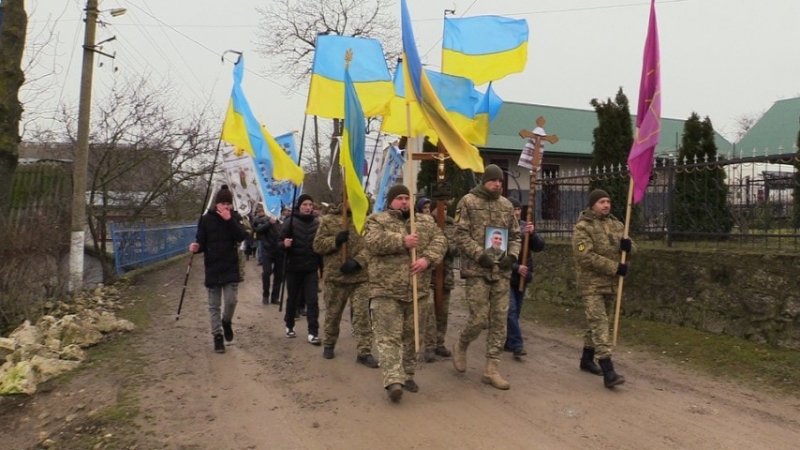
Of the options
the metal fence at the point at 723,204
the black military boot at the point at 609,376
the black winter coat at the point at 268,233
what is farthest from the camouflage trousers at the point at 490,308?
the black winter coat at the point at 268,233

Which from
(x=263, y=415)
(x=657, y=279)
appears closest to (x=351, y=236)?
(x=263, y=415)

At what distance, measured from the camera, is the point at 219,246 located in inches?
280

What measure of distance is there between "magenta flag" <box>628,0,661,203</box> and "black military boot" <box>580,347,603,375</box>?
5.40 feet

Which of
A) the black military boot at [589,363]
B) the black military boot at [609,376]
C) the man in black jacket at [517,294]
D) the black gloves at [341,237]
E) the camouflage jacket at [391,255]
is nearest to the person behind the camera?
the camouflage jacket at [391,255]

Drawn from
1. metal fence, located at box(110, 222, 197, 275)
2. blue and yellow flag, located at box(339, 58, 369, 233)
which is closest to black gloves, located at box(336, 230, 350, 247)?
blue and yellow flag, located at box(339, 58, 369, 233)

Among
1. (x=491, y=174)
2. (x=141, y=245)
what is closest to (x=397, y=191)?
(x=491, y=174)

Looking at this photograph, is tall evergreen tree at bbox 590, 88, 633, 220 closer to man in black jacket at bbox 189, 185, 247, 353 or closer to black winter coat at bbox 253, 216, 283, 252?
black winter coat at bbox 253, 216, 283, 252

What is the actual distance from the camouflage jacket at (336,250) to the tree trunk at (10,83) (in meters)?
5.00

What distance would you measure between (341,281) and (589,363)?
2710 millimetres

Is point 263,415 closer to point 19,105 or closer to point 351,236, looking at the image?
point 351,236

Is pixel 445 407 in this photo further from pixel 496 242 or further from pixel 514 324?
pixel 514 324

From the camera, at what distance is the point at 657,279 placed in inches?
314

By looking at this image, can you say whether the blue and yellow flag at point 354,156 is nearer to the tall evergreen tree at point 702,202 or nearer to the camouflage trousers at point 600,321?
the camouflage trousers at point 600,321

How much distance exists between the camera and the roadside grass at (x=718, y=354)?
588 cm
